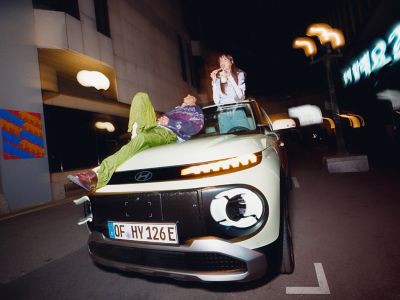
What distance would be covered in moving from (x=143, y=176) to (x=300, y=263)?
5.36 ft

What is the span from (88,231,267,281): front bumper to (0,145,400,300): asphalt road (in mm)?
456

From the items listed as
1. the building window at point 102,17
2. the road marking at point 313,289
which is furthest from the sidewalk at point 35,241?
Answer: the building window at point 102,17

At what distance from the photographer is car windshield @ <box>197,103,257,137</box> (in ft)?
10.2

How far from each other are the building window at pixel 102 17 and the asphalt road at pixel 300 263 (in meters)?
9.60

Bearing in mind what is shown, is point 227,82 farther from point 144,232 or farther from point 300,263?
point 144,232

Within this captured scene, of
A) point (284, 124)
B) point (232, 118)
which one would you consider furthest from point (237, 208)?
point (232, 118)

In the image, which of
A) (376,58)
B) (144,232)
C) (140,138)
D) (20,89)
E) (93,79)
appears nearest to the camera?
(144,232)

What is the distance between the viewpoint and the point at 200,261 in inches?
65.1

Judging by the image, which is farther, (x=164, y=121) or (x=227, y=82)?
(x=227, y=82)

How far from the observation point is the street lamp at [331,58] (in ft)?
22.4

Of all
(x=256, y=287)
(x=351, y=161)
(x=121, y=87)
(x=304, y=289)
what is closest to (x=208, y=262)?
(x=256, y=287)

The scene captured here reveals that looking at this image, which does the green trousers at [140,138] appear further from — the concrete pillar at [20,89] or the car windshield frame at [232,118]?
the concrete pillar at [20,89]

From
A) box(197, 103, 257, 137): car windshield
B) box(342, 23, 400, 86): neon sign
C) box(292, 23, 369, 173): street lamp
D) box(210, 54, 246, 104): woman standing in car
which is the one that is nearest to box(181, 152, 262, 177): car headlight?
box(197, 103, 257, 137): car windshield

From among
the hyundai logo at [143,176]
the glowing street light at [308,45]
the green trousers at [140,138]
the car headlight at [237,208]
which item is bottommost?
the car headlight at [237,208]
